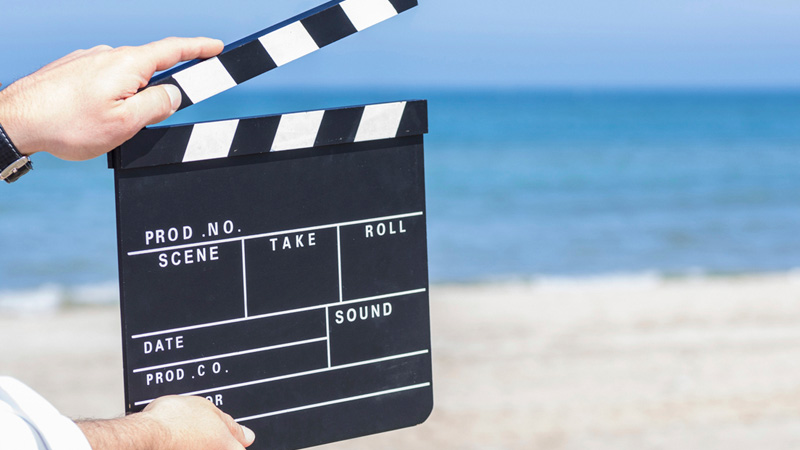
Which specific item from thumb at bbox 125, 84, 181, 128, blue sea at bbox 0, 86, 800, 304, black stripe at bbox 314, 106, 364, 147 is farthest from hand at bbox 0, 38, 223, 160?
blue sea at bbox 0, 86, 800, 304

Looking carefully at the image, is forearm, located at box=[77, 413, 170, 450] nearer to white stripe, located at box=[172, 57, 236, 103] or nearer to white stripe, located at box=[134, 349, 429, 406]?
white stripe, located at box=[134, 349, 429, 406]

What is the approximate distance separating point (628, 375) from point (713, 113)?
82.7 ft

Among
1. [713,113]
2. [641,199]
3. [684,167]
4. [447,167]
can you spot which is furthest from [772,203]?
[713,113]

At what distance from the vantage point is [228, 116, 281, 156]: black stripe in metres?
1.66

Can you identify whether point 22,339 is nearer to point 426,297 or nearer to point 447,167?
point 426,297

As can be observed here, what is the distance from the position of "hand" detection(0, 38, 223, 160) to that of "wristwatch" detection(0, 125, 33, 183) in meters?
0.01

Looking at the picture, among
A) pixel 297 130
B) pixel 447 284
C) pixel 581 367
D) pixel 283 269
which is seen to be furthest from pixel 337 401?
Result: pixel 447 284

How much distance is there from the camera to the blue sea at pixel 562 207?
343 inches

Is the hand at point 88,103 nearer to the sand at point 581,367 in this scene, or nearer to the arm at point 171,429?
the arm at point 171,429

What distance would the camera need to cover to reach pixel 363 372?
72.9 inches

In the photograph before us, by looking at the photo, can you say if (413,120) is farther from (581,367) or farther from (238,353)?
(581,367)

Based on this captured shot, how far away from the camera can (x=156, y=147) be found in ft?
5.23

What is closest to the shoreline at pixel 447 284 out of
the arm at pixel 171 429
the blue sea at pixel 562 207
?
the blue sea at pixel 562 207

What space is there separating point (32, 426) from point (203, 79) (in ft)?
2.39
